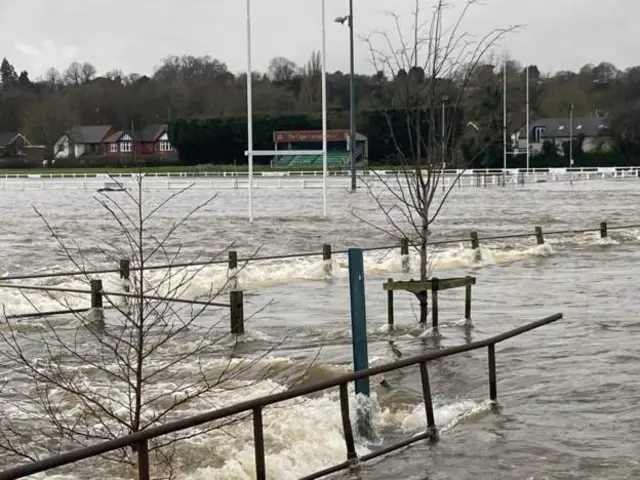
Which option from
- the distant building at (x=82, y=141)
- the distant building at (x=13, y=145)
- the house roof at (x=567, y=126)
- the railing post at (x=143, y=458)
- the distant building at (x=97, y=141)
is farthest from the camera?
the distant building at (x=13, y=145)

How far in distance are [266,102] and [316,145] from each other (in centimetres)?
869

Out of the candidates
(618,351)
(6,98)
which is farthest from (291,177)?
(618,351)

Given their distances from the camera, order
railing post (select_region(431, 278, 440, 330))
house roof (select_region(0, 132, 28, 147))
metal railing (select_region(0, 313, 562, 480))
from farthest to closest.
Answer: house roof (select_region(0, 132, 28, 147)), railing post (select_region(431, 278, 440, 330)), metal railing (select_region(0, 313, 562, 480))

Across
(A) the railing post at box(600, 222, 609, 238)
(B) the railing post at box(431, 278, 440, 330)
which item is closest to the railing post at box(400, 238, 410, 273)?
(A) the railing post at box(600, 222, 609, 238)

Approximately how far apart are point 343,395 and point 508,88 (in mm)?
101473

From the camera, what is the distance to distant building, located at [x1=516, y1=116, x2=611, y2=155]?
359 feet

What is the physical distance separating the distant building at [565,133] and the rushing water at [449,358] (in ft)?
259

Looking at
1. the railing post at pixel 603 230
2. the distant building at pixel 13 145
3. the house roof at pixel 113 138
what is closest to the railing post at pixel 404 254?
the railing post at pixel 603 230

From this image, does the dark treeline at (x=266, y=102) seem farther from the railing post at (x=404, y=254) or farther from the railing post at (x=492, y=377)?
the railing post at (x=492, y=377)

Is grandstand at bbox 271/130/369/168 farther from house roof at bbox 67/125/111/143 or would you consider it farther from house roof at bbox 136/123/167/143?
house roof at bbox 67/125/111/143

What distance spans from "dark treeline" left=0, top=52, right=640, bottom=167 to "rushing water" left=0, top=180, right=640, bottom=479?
2516 inches

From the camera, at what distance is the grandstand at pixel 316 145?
337 feet

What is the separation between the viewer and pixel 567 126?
124125 mm

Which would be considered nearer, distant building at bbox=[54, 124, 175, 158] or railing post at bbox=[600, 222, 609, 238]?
railing post at bbox=[600, 222, 609, 238]
